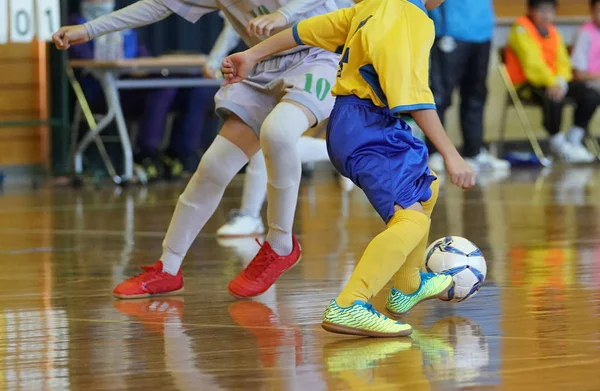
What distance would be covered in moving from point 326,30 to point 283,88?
66cm

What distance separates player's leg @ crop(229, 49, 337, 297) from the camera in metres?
3.93

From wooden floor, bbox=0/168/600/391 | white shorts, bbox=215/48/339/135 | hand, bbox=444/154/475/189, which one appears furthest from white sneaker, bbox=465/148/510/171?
hand, bbox=444/154/475/189

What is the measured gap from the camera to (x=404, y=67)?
3205 millimetres

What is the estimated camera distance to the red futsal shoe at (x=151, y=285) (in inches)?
159

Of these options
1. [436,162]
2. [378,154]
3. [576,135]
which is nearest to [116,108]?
[436,162]

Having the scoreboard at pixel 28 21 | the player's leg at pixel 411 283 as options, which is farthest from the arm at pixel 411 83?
the scoreboard at pixel 28 21

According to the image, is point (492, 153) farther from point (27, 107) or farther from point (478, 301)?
point (478, 301)

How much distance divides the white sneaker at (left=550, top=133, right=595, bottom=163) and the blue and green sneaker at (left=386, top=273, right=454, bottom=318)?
8446 mm

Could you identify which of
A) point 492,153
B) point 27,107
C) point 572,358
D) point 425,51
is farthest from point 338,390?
point 492,153

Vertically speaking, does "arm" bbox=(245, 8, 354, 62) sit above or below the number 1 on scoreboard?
above

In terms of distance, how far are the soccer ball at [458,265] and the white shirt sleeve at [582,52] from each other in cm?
829

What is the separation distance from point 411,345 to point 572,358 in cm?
41

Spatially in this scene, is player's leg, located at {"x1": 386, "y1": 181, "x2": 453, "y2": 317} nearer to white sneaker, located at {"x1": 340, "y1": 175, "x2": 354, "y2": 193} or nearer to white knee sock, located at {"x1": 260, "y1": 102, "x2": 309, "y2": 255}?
white knee sock, located at {"x1": 260, "y1": 102, "x2": 309, "y2": 255}

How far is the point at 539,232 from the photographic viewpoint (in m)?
5.75
